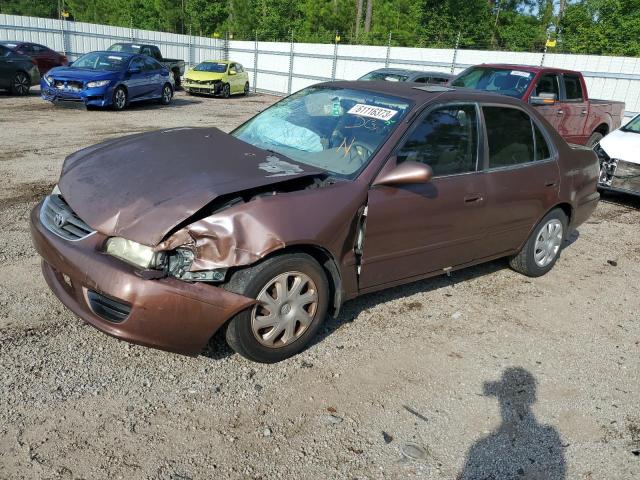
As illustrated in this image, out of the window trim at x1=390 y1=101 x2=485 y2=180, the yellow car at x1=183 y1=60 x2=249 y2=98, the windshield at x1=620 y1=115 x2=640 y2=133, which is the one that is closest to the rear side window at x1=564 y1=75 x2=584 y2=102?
the windshield at x1=620 y1=115 x2=640 y2=133

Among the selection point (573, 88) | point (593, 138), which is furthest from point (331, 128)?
point (593, 138)

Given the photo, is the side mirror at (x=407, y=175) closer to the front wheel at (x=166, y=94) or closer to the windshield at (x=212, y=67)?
the front wheel at (x=166, y=94)

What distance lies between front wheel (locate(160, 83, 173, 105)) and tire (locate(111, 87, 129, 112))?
1.99 m

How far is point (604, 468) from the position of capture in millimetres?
2846

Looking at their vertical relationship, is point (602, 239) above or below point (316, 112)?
below

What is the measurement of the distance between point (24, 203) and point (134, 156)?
3.26m

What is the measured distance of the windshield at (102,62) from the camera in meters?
14.6

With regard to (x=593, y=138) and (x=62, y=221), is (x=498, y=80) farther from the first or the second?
(x=62, y=221)

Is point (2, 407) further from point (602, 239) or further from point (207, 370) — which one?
point (602, 239)

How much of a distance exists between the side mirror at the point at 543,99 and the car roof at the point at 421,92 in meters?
4.83

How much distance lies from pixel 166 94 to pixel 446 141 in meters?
14.8

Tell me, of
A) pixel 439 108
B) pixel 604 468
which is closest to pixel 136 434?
pixel 604 468

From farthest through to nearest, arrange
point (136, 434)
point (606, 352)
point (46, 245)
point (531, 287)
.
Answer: point (531, 287), point (606, 352), point (46, 245), point (136, 434)

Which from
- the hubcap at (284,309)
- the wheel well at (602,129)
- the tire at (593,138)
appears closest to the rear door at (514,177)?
the hubcap at (284,309)
